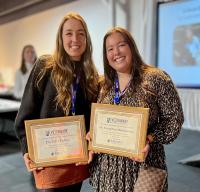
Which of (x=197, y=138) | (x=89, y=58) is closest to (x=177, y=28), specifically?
(x=197, y=138)

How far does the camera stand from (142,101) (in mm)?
1316

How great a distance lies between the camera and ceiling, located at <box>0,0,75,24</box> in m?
7.50

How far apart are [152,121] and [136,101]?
0.12m

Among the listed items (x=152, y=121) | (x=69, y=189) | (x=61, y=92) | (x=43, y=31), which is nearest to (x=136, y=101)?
(x=152, y=121)

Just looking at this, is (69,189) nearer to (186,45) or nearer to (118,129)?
(118,129)

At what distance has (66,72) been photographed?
1.46m

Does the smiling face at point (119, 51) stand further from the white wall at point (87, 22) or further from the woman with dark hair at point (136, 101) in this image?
the white wall at point (87, 22)

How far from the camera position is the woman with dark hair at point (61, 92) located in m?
1.43

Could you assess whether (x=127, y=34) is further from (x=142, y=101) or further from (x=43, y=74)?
(x=43, y=74)

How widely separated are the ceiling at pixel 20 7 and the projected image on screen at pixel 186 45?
3.07 metres

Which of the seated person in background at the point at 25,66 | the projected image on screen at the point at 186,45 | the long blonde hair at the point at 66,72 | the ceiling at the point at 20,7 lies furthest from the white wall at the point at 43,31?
the long blonde hair at the point at 66,72

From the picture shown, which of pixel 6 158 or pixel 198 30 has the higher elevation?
pixel 198 30

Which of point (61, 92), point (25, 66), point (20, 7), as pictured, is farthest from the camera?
point (20, 7)

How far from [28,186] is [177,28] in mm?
3447
